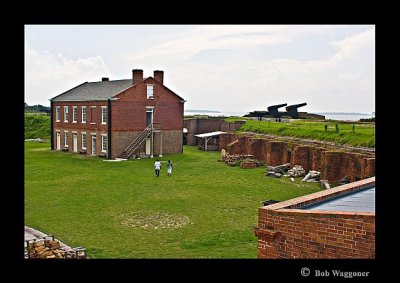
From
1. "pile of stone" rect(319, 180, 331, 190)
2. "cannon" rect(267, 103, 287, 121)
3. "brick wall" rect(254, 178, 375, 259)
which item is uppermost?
"cannon" rect(267, 103, 287, 121)

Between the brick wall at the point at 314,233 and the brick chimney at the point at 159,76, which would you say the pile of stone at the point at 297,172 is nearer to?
the brick chimney at the point at 159,76

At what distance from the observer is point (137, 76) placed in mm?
35750

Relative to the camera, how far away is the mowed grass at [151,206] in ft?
42.3

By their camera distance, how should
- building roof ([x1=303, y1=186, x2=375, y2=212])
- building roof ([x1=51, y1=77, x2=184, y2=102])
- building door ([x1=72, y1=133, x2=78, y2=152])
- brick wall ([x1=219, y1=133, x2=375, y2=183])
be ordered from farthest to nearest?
building door ([x1=72, y1=133, x2=78, y2=152])
building roof ([x1=51, y1=77, x2=184, y2=102])
brick wall ([x1=219, y1=133, x2=375, y2=183])
building roof ([x1=303, y1=186, x2=375, y2=212])

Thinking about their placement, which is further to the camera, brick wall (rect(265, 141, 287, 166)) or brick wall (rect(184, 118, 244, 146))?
brick wall (rect(184, 118, 244, 146))

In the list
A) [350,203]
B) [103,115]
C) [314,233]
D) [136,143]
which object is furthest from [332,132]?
[314,233]

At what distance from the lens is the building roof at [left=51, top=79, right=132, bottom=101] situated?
3602cm

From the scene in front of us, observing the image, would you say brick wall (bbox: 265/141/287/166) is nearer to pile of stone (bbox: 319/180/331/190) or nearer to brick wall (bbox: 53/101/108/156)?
pile of stone (bbox: 319/180/331/190)

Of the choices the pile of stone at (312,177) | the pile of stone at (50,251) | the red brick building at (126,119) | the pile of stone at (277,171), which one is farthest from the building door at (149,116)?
the pile of stone at (50,251)

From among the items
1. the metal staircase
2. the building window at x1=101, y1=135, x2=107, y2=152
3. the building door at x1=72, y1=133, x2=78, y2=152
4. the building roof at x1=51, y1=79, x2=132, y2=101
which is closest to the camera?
the metal staircase

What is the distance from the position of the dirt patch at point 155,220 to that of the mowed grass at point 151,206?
0.10 ft

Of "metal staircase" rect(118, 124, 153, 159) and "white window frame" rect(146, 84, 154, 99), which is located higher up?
"white window frame" rect(146, 84, 154, 99)

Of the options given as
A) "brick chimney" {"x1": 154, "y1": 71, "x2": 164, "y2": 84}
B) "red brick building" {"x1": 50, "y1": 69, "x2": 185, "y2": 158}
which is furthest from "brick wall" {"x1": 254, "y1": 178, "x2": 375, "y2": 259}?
"brick chimney" {"x1": 154, "y1": 71, "x2": 164, "y2": 84}
